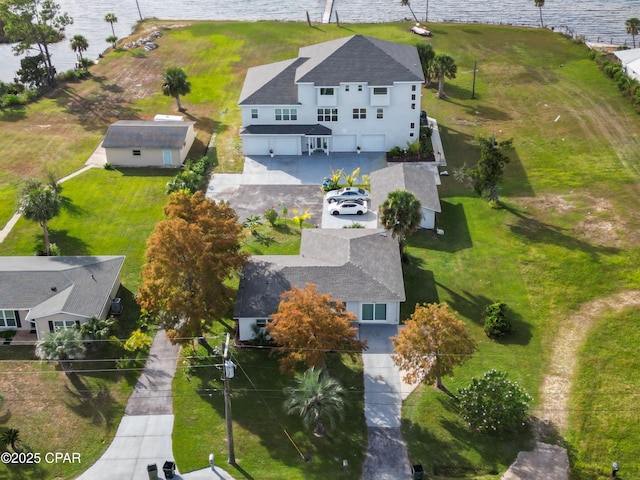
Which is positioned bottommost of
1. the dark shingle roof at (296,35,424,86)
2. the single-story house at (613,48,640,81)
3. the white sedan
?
the single-story house at (613,48,640,81)

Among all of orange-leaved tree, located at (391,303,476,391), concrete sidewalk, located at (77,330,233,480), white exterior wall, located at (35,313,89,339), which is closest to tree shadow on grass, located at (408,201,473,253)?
orange-leaved tree, located at (391,303,476,391)

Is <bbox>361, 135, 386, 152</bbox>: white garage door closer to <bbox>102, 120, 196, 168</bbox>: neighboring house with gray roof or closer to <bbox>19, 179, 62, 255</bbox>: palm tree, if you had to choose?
<bbox>102, 120, 196, 168</bbox>: neighboring house with gray roof

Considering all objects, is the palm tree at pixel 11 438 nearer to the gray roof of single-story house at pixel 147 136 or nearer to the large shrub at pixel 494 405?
the large shrub at pixel 494 405

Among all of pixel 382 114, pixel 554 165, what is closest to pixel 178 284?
pixel 382 114

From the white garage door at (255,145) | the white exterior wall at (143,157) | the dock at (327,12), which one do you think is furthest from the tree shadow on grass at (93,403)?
the dock at (327,12)

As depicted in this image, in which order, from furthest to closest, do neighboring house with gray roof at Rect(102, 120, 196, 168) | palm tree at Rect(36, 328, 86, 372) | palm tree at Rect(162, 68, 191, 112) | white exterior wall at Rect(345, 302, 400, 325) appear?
palm tree at Rect(162, 68, 191, 112) < neighboring house with gray roof at Rect(102, 120, 196, 168) < white exterior wall at Rect(345, 302, 400, 325) < palm tree at Rect(36, 328, 86, 372)

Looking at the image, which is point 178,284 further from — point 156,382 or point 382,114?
point 382,114
